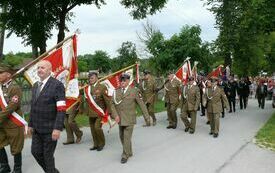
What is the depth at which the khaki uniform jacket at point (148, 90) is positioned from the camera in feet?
55.3

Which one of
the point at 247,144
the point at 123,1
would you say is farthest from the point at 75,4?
the point at 247,144

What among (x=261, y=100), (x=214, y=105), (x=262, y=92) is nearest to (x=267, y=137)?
(x=214, y=105)

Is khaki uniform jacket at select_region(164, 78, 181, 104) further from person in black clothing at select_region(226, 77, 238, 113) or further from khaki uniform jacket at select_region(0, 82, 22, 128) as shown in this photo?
khaki uniform jacket at select_region(0, 82, 22, 128)

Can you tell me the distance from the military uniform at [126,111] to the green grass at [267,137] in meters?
3.58

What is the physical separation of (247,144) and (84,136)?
14.4 ft

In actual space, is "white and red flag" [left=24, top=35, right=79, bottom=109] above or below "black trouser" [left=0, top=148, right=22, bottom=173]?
above

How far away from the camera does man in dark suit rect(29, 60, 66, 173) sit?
23.3ft

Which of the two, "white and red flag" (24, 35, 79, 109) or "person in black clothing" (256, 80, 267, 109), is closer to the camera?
"white and red flag" (24, 35, 79, 109)

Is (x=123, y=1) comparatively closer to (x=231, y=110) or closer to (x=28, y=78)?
(x=231, y=110)

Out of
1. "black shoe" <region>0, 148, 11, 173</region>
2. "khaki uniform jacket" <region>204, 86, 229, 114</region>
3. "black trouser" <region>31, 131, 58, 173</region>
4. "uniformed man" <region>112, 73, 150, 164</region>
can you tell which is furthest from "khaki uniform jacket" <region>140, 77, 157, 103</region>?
"black trouser" <region>31, 131, 58, 173</region>

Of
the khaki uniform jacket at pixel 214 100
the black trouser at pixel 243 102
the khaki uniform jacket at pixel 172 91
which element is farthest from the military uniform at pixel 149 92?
the black trouser at pixel 243 102

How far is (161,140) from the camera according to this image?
12672mm

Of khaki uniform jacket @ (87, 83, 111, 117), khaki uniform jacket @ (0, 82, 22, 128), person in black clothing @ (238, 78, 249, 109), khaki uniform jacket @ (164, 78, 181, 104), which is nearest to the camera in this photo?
khaki uniform jacket @ (0, 82, 22, 128)

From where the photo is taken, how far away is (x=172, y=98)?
15.6m
